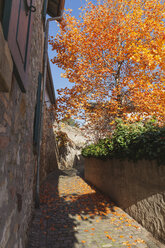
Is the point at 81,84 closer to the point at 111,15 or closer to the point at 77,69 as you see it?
the point at 77,69

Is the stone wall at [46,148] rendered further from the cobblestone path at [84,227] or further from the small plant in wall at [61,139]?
the small plant in wall at [61,139]

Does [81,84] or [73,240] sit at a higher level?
[81,84]

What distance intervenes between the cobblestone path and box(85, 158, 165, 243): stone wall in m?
0.24

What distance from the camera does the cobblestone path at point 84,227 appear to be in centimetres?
348

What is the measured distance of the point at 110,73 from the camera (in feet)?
27.2

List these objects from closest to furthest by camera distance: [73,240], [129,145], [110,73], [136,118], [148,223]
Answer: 1. [73,240]
2. [148,223]
3. [129,145]
4. [136,118]
5. [110,73]

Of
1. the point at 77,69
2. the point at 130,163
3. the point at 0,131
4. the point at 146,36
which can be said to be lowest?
the point at 130,163

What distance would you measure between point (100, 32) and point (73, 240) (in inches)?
342

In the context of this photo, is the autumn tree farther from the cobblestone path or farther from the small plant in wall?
the small plant in wall

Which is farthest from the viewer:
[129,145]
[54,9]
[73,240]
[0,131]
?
[54,9]

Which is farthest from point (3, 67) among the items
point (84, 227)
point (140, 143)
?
point (84, 227)

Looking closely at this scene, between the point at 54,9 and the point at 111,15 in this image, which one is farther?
the point at 111,15

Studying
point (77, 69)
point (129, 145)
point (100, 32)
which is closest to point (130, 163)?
point (129, 145)

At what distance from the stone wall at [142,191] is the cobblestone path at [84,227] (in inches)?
9.3
